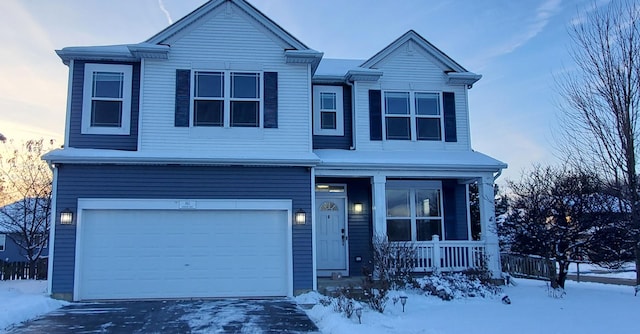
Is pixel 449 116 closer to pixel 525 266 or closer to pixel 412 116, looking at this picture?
pixel 412 116

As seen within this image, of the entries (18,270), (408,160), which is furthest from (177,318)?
(18,270)

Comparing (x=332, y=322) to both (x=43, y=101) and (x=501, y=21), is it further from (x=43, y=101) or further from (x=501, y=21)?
(x=43, y=101)

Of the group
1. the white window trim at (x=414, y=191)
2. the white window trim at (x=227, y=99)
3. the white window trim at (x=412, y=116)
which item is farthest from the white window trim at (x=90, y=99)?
the white window trim at (x=414, y=191)

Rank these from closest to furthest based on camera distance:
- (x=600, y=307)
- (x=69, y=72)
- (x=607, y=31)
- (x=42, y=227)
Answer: (x=600, y=307) < (x=69, y=72) < (x=607, y=31) < (x=42, y=227)

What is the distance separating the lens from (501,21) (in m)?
14.3

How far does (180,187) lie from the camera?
10.7m

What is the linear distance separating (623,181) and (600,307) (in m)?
4.47

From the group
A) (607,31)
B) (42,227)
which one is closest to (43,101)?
(42,227)

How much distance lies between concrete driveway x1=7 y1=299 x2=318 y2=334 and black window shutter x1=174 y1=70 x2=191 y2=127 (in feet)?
13.2

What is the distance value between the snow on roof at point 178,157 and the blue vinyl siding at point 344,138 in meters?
1.76

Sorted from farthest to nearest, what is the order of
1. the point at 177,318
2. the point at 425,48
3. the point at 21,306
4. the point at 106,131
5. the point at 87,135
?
the point at 425,48
the point at 106,131
the point at 87,135
the point at 21,306
the point at 177,318

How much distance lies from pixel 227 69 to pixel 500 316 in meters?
7.89

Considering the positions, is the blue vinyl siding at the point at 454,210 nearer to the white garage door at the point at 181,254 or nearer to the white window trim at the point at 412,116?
the white window trim at the point at 412,116

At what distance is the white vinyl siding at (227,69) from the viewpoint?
11031mm
